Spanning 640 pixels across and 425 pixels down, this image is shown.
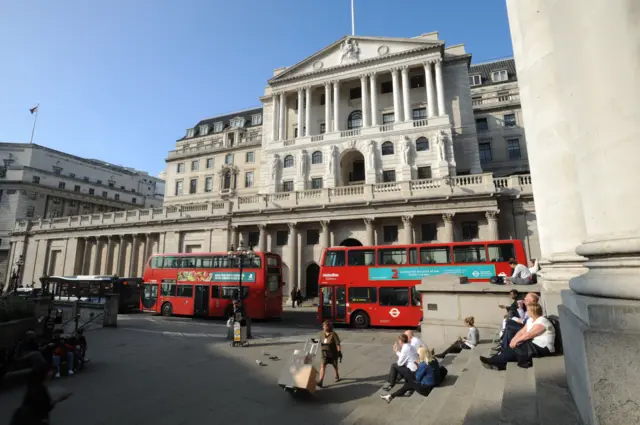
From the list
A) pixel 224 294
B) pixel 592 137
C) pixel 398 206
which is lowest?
pixel 224 294

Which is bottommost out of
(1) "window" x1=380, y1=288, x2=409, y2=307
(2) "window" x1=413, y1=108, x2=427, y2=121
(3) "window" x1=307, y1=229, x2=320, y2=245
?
(1) "window" x1=380, y1=288, x2=409, y2=307

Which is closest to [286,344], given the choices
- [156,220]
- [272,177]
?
[272,177]

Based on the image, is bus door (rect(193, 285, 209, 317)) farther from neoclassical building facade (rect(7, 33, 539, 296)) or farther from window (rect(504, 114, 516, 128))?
window (rect(504, 114, 516, 128))

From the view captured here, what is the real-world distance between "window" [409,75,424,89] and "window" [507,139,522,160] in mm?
12313

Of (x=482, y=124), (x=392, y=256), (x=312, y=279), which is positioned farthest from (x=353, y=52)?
(x=392, y=256)

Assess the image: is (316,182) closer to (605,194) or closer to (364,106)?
(364,106)

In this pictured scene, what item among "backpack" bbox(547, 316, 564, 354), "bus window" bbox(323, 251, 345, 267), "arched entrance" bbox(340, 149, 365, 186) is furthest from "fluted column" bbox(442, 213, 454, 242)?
"backpack" bbox(547, 316, 564, 354)

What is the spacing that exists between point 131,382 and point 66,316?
47.4 feet

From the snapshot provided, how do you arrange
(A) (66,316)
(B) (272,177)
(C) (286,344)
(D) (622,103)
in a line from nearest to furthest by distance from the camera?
(D) (622,103), (C) (286,344), (A) (66,316), (B) (272,177)

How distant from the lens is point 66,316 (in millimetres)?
18531

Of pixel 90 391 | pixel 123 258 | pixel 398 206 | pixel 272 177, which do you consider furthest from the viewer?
pixel 123 258

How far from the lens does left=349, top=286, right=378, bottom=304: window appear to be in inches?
671

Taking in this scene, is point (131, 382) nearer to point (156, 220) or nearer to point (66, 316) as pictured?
point (66, 316)

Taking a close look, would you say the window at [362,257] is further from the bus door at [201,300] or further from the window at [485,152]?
the window at [485,152]
